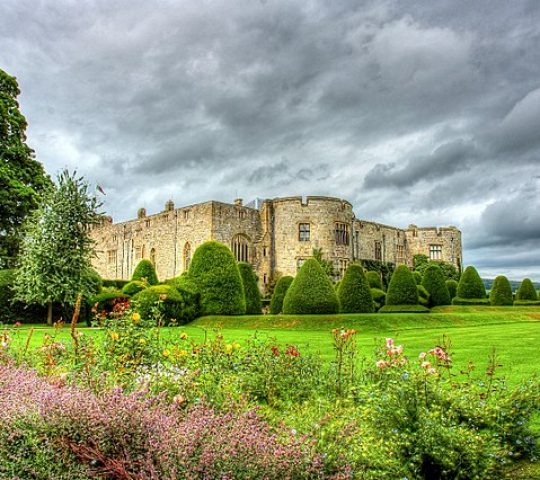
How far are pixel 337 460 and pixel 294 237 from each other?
30.0 meters

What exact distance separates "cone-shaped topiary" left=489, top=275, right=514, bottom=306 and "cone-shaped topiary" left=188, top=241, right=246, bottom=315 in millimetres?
14222

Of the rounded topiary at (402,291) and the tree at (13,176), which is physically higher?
the tree at (13,176)

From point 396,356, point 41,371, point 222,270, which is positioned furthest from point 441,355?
point 222,270

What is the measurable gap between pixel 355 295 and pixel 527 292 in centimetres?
1350

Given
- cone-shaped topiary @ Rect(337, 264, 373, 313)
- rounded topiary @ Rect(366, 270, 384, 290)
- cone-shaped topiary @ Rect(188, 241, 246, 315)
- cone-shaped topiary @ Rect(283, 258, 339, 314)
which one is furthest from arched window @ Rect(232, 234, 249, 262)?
cone-shaped topiary @ Rect(283, 258, 339, 314)

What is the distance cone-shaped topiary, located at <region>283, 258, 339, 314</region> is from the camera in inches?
730

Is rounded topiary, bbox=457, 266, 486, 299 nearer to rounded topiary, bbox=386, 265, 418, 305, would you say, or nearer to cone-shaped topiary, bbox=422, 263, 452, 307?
cone-shaped topiary, bbox=422, 263, 452, 307

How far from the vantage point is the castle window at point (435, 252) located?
45.6 metres

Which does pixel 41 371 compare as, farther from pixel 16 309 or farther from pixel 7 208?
pixel 7 208

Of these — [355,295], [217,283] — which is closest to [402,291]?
[355,295]

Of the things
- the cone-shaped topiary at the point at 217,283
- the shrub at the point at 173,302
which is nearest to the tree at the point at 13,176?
the shrub at the point at 173,302

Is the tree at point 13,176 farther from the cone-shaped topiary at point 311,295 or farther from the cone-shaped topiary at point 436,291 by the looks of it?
the cone-shaped topiary at point 436,291

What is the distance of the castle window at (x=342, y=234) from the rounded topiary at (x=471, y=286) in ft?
27.1

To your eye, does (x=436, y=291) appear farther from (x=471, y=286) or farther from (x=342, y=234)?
(x=342, y=234)
